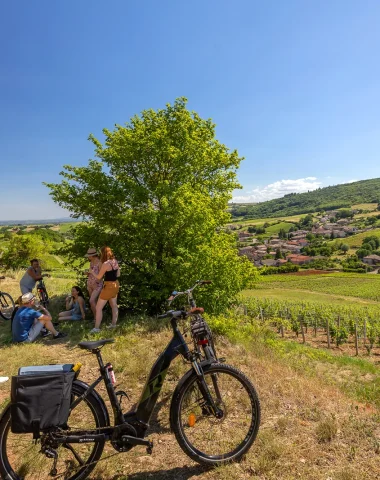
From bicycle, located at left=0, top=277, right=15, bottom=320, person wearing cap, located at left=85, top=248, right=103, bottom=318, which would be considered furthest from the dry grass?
bicycle, located at left=0, top=277, right=15, bottom=320

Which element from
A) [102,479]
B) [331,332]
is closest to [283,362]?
[102,479]

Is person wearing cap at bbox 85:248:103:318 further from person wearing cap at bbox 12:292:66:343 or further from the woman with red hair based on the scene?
person wearing cap at bbox 12:292:66:343

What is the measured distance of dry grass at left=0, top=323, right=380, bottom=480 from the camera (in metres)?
3.29

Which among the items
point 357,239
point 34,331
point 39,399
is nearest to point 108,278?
point 34,331

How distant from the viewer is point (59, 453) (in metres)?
3.35

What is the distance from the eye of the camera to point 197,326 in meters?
3.53

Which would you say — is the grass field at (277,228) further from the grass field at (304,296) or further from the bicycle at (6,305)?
the bicycle at (6,305)

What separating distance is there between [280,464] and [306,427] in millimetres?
892

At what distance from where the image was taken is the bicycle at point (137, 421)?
3.16 metres

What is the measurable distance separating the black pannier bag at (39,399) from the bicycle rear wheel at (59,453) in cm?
18

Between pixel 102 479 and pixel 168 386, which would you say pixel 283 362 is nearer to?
pixel 168 386

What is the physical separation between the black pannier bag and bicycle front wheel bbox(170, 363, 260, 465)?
3.60 feet

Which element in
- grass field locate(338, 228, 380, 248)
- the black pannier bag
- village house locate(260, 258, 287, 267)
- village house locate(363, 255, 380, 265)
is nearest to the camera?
the black pannier bag

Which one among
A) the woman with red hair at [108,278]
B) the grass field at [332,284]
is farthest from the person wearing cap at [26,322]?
the grass field at [332,284]
